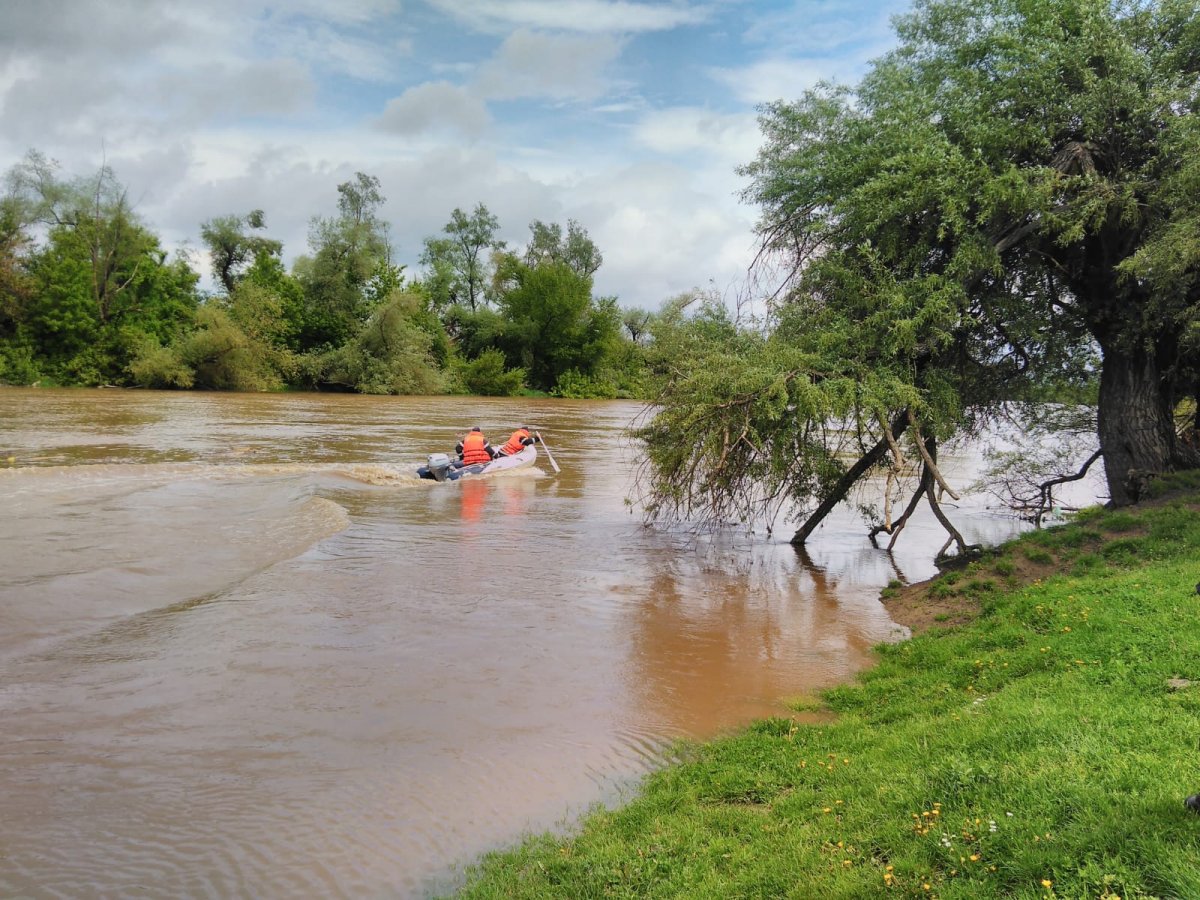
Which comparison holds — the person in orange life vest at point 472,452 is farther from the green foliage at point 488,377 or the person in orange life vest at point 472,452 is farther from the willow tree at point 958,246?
the green foliage at point 488,377

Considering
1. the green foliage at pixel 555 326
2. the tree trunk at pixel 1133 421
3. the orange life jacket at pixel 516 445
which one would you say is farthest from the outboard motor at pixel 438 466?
the green foliage at pixel 555 326

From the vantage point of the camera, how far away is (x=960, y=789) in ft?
14.9

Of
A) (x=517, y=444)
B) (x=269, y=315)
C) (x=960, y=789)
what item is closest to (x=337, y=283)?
(x=269, y=315)

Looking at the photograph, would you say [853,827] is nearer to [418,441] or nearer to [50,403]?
[418,441]

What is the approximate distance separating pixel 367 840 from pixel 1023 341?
488 inches

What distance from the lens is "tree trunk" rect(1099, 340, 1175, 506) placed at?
12.3m

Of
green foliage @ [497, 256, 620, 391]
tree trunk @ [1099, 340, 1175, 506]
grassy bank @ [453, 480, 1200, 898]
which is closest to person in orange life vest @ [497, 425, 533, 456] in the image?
tree trunk @ [1099, 340, 1175, 506]

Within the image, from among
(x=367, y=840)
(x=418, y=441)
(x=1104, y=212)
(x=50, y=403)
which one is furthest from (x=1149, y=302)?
(x=50, y=403)

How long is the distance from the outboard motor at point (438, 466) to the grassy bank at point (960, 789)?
16.0 m

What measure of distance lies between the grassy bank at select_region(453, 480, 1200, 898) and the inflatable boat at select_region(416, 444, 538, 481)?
16128 millimetres

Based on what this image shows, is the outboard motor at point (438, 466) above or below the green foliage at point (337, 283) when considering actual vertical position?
below

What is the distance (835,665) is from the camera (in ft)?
28.6

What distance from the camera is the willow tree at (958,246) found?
35.9 ft

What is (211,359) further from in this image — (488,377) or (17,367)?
(488,377)
